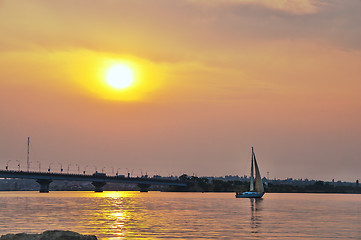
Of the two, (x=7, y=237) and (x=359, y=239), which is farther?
(x=359, y=239)

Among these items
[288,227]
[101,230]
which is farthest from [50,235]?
[288,227]

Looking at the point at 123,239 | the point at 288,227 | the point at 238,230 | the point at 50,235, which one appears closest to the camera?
the point at 50,235

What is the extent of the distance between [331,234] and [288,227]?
11.2 meters

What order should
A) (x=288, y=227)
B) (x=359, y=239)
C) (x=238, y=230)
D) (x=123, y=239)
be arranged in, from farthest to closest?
(x=288, y=227) → (x=238, y=230) → (x=359, y=239) → (x=123, y=239)

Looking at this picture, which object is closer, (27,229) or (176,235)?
(176,235)

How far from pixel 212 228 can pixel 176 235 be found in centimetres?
1313

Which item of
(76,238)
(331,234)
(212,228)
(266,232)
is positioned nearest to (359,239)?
(331,234)

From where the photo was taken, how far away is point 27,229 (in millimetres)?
73938

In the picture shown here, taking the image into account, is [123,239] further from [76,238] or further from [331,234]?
[331,234]

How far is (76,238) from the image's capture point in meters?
41.2

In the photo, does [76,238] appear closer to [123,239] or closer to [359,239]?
[123,239]

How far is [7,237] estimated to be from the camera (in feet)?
141

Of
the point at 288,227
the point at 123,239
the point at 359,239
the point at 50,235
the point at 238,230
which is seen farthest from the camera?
the point at 288,227

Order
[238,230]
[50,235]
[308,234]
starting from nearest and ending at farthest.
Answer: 1. [50,235]
2. [308,234]
3. [238,230]
